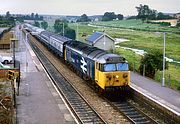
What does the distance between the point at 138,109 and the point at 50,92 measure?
25.8ft

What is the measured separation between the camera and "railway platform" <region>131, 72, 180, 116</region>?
21.8 m

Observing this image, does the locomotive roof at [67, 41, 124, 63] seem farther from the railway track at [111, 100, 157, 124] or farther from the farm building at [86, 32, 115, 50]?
the farm building at [86, 32, 115, 50]

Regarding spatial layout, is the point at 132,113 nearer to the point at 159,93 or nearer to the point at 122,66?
the point at 122,66

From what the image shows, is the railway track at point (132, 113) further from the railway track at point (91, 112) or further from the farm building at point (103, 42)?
the farm building at point (103, 42)

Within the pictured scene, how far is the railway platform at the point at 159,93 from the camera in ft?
71.6

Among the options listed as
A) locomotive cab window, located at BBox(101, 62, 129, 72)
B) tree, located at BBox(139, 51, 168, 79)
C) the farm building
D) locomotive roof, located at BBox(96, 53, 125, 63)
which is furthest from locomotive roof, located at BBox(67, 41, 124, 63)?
the farm building

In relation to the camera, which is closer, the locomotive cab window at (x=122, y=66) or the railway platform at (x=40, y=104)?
the railway platform at (x=40, y=104)

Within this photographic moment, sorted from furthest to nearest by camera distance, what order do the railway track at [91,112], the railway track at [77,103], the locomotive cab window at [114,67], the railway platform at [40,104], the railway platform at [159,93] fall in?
the locomotive cab window at [114,67], the railway platform at [159,93], the railway track at [77,103], the railway track at [91,112], the railway platform at [40,104]

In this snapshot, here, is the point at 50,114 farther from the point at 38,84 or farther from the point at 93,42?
the point at 93,42

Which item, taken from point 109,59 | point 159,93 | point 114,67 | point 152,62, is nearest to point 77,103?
point 114,67

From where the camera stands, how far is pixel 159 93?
25.3 m

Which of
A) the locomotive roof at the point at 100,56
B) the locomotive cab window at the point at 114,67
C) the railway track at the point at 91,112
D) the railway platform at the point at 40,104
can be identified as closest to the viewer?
the railway platform at the point at 40,104

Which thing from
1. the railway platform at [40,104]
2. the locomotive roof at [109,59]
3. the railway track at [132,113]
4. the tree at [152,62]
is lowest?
the railway track at [132,113]

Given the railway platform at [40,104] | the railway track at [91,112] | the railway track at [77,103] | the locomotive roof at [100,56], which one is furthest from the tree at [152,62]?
the railway platform at [40,104]
